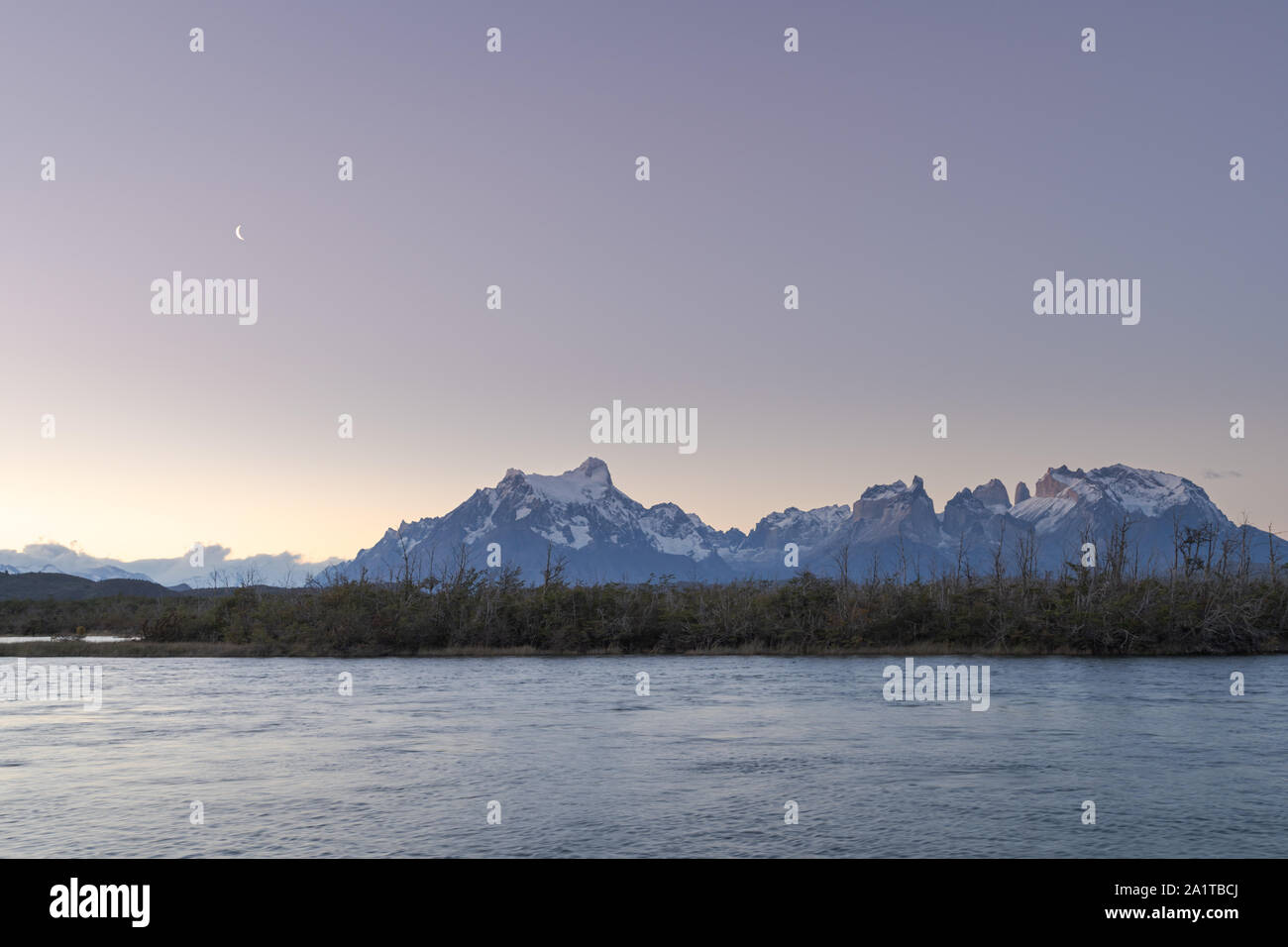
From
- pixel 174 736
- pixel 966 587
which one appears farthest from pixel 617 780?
pixel 966 587

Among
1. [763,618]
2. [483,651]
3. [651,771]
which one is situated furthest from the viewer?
[763,618]

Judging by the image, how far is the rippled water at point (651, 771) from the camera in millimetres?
22094

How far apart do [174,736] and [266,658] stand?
1661 inches

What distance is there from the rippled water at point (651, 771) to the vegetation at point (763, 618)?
69.3 feet

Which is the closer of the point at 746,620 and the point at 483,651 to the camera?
the point at 483,651

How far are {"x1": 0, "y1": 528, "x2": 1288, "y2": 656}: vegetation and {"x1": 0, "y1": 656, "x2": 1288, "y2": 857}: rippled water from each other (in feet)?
69.3

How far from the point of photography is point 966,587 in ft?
278

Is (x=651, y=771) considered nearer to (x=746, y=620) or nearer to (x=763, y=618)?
(x=746, y=620)

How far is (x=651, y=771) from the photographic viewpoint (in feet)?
98.4

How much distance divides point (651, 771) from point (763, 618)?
53.6 meters

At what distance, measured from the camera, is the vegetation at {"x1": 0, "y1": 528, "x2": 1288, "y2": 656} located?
75.6m

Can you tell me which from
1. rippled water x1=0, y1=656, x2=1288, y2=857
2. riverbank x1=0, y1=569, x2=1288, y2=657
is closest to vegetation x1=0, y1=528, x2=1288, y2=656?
riverbank x1=0, y1=569, x2=1288, y2=657

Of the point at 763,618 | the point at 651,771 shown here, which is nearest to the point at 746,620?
the point at 763,618
